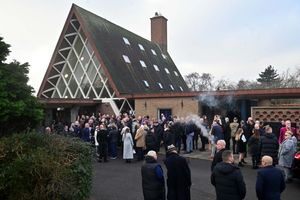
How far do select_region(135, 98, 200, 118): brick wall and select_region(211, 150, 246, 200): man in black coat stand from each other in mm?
13534

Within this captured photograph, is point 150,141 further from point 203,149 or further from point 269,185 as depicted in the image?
point 269,185

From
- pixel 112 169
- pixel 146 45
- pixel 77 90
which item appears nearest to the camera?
pixel 112 169

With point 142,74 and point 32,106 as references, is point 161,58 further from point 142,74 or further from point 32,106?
point 32,106

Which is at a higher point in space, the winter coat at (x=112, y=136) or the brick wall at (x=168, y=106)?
the brick wall at (x=168, y=106)

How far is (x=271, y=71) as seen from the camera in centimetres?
5722

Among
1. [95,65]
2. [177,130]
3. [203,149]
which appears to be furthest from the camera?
[95,65]

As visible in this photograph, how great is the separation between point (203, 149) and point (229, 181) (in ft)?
34.1

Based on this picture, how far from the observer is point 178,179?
20.6ft

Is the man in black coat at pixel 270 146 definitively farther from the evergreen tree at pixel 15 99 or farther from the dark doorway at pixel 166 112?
the dark doorway at pixel 166 112

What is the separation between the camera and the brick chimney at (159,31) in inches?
1460

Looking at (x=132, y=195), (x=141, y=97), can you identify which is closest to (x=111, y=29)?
(x=141, y=97)

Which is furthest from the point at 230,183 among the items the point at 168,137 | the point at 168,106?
the point at 168,106

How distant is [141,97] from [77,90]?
703 cm

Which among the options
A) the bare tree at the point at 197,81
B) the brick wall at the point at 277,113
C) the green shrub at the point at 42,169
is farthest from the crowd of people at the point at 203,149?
the bare tree at the point at 197,81
